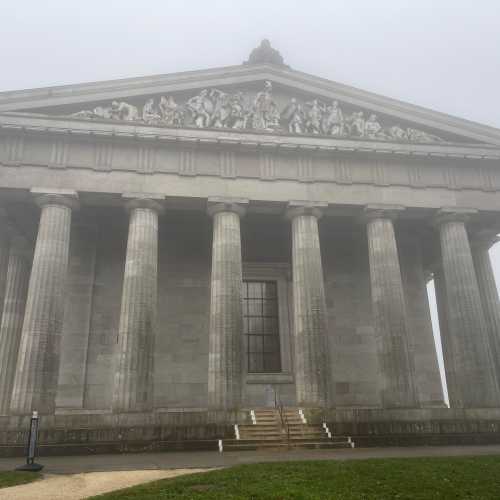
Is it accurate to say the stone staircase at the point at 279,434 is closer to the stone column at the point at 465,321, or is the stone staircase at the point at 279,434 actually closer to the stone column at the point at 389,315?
the stone column at the point at 389,315

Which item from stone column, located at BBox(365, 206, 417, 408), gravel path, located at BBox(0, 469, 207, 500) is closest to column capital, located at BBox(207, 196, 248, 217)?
stone column, located at BBox(365, 206, 417, 408)

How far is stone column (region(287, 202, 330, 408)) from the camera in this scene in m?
24.5

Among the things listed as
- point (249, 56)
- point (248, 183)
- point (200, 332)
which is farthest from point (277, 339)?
point (249, 56)

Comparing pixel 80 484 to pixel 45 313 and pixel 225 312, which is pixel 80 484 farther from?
pixel 225 312

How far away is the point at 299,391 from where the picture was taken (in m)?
24.6

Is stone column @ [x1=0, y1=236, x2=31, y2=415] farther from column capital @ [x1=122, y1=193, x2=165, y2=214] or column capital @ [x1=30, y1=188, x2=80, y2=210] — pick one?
column capital @ [x1=122, y1=193, x2=165, y2=214]

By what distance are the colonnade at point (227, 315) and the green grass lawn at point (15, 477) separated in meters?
8.67

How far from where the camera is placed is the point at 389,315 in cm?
2633

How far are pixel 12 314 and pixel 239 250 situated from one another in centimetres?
1325

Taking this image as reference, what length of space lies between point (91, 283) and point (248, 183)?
11.0 meters

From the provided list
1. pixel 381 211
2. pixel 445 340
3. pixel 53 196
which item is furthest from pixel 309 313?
pixel 53 196

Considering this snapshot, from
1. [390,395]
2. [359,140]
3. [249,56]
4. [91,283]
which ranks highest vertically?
[249,56]

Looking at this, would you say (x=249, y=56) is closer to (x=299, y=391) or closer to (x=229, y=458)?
(x=299, y=391)

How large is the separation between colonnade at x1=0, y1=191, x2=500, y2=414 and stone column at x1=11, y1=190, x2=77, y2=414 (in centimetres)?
4
